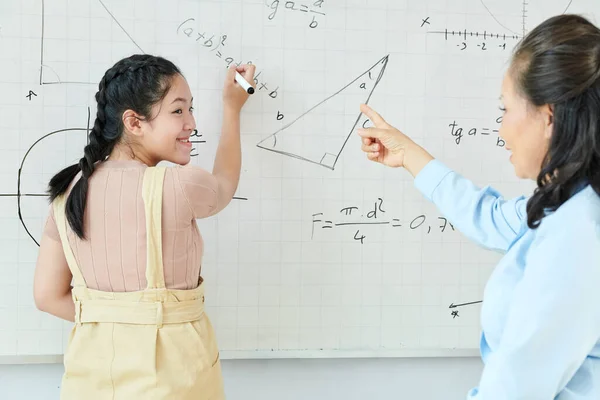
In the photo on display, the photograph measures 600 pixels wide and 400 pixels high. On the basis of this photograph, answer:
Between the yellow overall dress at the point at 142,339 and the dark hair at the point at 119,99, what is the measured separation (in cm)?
8

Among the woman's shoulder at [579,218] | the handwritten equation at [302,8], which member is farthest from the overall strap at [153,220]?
the woman's shoulder at [579,218]

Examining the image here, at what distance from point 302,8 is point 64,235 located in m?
0.69

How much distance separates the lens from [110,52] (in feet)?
4.13

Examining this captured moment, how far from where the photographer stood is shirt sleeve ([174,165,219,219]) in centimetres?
103

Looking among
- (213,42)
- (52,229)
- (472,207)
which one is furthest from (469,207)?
(52,229)

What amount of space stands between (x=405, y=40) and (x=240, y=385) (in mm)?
868

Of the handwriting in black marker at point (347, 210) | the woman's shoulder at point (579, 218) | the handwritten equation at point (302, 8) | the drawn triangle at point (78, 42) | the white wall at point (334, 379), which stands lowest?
the white wall at point (334, 379)

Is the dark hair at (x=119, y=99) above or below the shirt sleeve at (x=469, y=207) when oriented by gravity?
above

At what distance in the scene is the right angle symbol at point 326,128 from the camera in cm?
132

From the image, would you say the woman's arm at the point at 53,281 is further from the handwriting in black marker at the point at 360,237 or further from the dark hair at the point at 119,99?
the handwriting in black marker at the point at 360,237

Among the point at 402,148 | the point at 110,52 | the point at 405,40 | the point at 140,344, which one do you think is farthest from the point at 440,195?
the point at 110,52

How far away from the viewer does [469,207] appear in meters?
1.04

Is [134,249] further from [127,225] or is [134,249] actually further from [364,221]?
[364,221]

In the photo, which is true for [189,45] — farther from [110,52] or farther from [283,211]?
[283,211]
